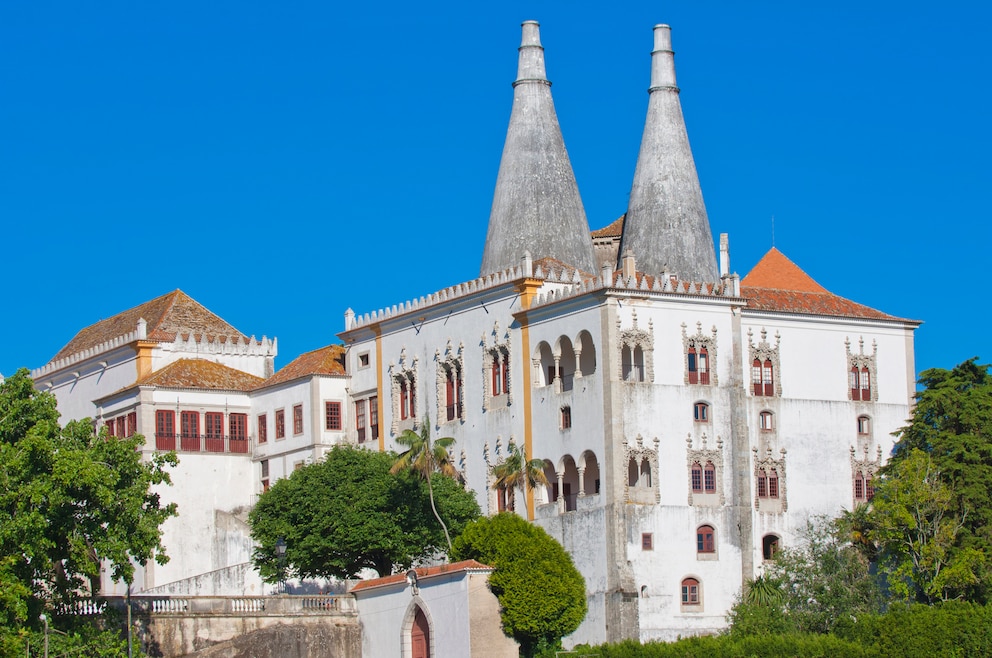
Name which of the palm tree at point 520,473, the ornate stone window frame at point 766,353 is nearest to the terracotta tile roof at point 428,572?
the palm tree at point 520,473

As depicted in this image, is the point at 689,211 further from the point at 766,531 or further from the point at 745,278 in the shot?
the point at 766,531

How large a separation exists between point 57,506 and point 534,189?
2744 centimetres

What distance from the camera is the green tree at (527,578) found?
66.3 metres

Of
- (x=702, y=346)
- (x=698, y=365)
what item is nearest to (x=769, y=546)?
(x=698, y=365)

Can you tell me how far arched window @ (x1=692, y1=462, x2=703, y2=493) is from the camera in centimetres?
7200

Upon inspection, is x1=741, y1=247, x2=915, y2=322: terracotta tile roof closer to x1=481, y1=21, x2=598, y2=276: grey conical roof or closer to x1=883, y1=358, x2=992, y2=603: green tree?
x1=883, y1=358, x2=992, y2=603: green tree

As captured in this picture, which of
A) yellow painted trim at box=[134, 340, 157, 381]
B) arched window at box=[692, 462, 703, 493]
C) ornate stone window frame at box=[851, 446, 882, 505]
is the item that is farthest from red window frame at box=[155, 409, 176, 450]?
ornate stone window frame at box=[851, 446, 882, 505]

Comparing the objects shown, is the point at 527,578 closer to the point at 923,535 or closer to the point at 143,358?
the point at 923,535

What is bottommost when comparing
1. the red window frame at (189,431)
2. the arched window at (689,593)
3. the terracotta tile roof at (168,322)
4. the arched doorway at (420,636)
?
the arched doorway at (420,636)

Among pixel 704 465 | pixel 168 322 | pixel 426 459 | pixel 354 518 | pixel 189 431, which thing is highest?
pixel 168 322

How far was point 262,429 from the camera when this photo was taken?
86.4 m

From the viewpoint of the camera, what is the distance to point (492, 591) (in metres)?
66.6

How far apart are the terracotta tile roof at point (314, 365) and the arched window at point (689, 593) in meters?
19.5

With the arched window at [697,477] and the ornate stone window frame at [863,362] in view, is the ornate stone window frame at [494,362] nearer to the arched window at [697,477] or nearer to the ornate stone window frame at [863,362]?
the arched window at [697,477]
